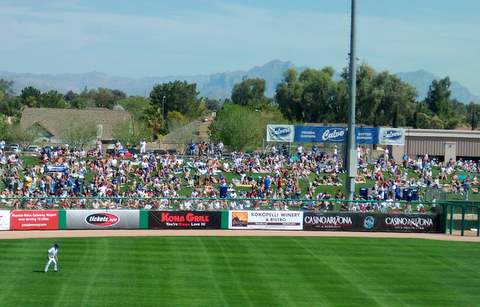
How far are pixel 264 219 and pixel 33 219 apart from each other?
11.5m

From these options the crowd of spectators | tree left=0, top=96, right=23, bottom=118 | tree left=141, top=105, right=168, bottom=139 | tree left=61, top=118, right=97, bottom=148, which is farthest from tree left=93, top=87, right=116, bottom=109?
the crowd of spectators

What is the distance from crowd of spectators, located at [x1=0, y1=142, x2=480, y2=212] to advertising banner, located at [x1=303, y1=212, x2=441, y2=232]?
1.81ft

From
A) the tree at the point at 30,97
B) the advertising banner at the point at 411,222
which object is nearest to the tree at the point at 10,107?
the tree at the point at 30,97

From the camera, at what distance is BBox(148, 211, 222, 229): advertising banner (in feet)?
125

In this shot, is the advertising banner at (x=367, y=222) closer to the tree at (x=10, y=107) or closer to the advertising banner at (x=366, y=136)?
the advertising banner at (x=366, y=136)

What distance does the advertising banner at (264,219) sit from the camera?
38906mm

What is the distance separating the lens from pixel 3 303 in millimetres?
21688

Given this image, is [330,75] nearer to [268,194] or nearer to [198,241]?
[268,194]

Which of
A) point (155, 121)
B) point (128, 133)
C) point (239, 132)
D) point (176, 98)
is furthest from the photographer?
point (176, 98)

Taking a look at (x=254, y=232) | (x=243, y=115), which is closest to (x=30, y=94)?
(x=243, y=115)

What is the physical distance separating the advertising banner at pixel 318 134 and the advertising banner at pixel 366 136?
4.28ft

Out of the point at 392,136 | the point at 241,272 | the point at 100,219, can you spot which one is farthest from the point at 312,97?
the point at 241,272

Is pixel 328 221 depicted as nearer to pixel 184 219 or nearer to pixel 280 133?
pixel 184 219

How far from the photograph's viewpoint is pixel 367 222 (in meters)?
39.8
